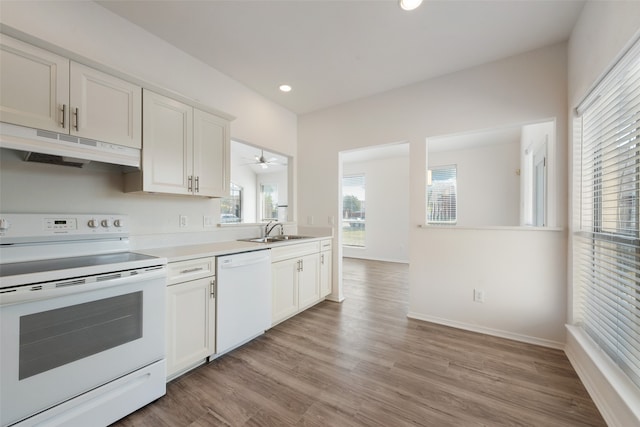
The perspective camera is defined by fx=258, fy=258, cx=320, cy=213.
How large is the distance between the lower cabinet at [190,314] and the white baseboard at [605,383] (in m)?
2.50

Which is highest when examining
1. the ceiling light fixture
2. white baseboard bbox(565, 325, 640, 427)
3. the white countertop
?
the ceiling light fixture

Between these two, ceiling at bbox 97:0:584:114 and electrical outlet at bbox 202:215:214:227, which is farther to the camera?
electrical outlet at bbox 202:215:214:227

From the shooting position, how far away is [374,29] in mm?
2197

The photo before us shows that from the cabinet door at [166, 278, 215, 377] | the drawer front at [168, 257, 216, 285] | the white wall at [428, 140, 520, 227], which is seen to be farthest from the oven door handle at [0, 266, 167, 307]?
the white wall at [428, 140, 520, 227]

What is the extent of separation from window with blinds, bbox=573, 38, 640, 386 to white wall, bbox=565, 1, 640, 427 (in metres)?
0.06

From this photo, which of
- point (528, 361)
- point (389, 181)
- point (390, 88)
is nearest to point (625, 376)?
point (528, 361)

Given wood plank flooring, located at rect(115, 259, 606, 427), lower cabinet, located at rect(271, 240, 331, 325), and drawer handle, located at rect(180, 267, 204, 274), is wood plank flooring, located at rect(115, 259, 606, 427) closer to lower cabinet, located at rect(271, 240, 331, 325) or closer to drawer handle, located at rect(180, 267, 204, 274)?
lower cabinet, located at rect(271, 240, 331, 325)

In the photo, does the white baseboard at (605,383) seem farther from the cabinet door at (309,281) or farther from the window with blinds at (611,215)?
the cabinet door at (309,281)

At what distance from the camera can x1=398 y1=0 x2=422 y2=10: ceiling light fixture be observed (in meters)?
1.87

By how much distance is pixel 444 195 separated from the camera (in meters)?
6.02

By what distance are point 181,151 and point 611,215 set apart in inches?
126

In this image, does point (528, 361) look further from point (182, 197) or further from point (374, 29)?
point (182, 197)

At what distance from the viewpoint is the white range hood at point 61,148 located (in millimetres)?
1383

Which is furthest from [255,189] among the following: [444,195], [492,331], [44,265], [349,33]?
[492,331]
